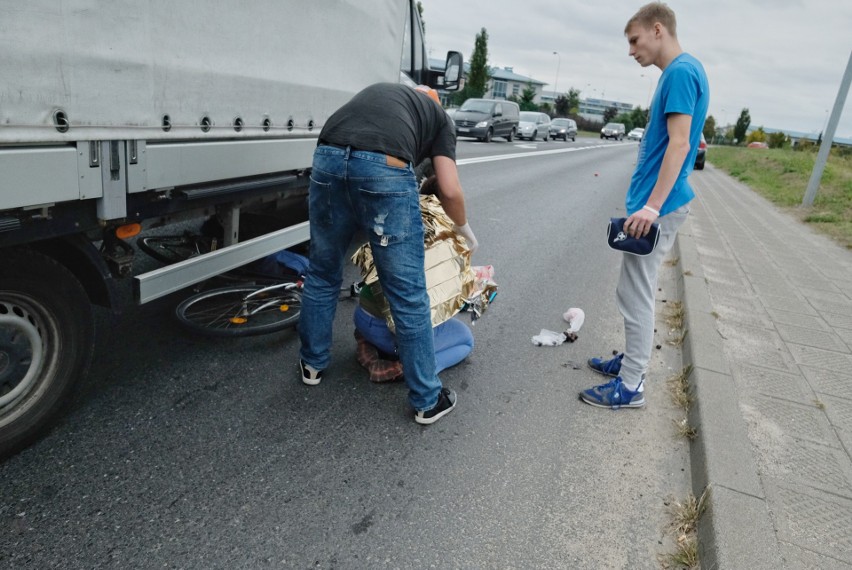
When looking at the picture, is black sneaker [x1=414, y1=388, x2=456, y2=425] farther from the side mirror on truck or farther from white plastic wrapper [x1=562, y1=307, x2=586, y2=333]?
the side mirror on truck

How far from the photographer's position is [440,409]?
3.17 m

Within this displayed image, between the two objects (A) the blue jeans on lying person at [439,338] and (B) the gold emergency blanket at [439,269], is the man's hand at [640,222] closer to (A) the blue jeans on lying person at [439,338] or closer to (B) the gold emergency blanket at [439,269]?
(B) the gold emergency blanket at [439,269]

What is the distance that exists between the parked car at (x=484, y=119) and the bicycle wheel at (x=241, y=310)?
20.7 metres

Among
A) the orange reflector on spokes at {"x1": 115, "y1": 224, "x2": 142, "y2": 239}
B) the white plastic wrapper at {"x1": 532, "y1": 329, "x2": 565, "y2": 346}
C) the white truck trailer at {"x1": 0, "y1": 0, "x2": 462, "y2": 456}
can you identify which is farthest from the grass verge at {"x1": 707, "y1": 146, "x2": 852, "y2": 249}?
the orange reflector on spokes at {"x1": 115, "y1": 224, "x2": 142, "y2": 239}

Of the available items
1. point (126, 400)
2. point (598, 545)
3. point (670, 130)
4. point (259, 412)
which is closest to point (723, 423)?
point (598, 545)

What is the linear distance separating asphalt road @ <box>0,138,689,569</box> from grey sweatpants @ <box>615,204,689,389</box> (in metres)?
0.32

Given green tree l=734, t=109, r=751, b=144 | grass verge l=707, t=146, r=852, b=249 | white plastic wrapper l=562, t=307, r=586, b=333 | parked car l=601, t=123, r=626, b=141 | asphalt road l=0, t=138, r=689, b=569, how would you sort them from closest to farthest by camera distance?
asphalt road l=0, t=138, r=689, b=569
white plastic wrapper l=562, t=307, r=586, b=333
grass verge l=707, t=146, r=852, b=249
parked car l=601, t=123, r=626, b=141
green tree l=734, t=109, r=751, b=144

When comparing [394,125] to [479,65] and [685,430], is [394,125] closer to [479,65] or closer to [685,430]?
[685,430]

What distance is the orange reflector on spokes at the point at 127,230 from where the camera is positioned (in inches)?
106

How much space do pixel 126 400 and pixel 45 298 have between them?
81 centimetres

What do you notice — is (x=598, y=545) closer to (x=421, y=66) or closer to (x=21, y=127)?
(x=21, y=127)

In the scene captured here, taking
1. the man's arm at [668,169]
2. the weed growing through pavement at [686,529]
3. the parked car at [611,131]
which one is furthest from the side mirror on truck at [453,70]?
the parked car at [611,131]

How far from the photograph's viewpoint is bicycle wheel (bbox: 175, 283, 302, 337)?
365cm

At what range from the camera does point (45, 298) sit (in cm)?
242
